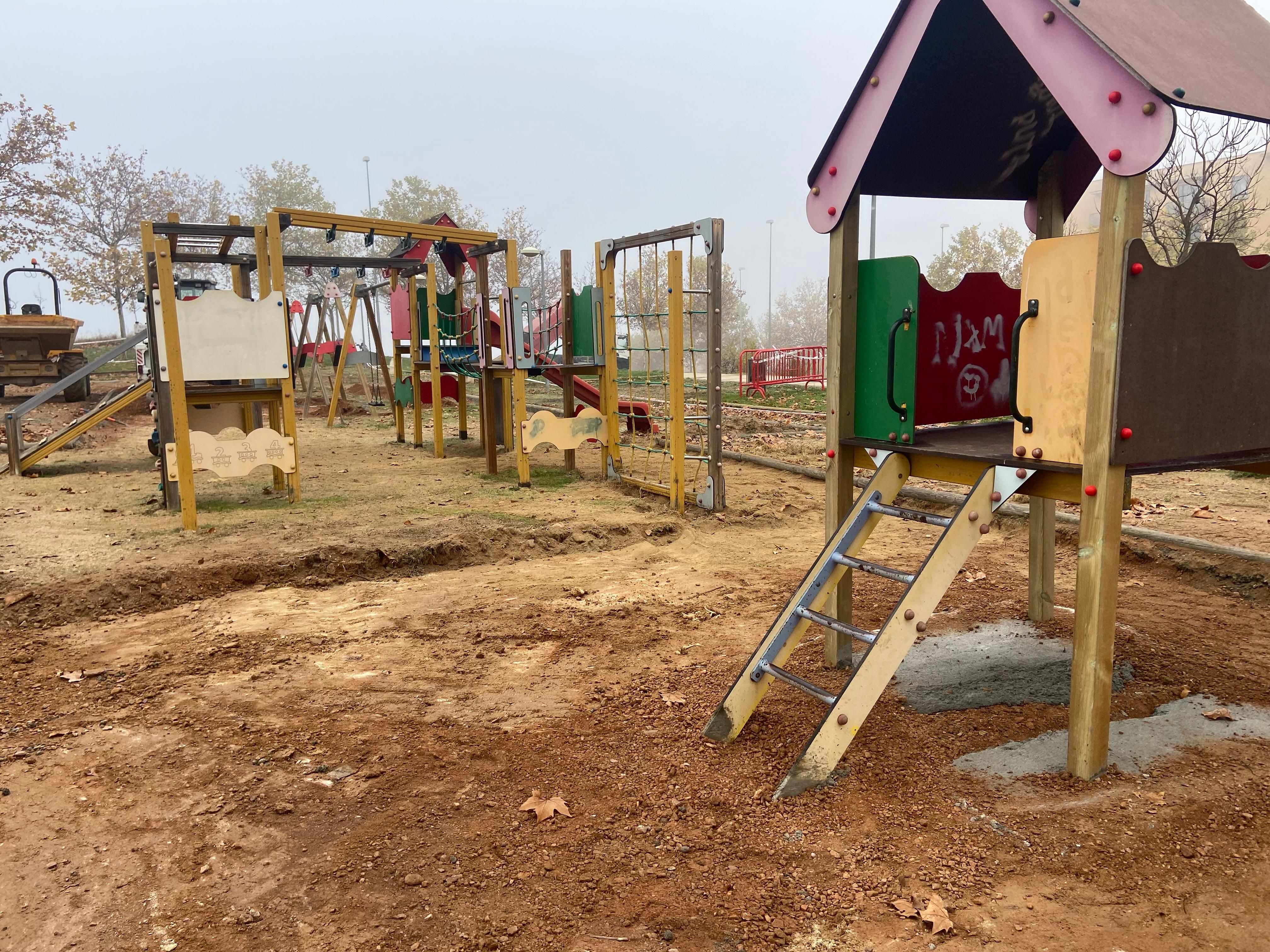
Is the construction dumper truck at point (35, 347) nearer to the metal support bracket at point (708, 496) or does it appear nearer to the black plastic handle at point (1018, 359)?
the metal support bracket at point (708, 496)

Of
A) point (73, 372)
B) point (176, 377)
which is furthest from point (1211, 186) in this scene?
point (73, 372)

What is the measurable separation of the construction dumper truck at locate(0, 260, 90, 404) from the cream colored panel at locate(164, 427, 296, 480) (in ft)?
32.3

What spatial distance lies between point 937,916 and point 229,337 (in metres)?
7.43

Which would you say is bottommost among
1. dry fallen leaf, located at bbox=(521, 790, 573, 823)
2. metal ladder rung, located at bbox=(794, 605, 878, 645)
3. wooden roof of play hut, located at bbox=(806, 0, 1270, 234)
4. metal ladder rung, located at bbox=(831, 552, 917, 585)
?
dry fallen leaf, located at bbox=(521, 790, 573, 823)

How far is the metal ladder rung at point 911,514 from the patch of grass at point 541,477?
6082 mm

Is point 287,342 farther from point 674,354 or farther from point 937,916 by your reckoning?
point 937,916

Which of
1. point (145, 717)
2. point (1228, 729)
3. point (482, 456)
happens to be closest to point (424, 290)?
point (482, 456)

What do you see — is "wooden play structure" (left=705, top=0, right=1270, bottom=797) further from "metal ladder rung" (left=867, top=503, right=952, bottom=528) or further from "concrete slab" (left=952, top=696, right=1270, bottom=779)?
"concrete slab" (left=952, top=696, right=1270, bottom=779)

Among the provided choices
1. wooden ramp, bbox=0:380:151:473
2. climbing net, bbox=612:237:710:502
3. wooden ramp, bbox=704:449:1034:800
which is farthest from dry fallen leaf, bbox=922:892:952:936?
wooden ramp, bbox=0:380:151:473

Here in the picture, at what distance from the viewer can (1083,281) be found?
3.12 m

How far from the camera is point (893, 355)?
149 inches

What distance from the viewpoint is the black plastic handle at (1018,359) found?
3.30 metres

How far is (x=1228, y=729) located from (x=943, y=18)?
3.24 metres

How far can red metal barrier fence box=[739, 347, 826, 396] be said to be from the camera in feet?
85.4
